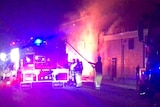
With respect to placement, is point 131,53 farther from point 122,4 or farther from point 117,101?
point 117,101

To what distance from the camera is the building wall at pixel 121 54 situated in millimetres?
25734

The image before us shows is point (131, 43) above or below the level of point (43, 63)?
above

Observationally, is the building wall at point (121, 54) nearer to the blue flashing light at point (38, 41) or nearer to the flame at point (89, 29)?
the flame at point (89, 29)

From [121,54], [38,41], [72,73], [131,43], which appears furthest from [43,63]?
[121,54]

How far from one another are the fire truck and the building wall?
5661 millimetres

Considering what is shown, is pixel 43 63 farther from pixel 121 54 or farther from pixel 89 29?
pixel 89 29

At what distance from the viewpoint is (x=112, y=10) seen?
3042 centimetres

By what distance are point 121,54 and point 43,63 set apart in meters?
8.35

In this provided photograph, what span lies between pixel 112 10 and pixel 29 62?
11.7 metres

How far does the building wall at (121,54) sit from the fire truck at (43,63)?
Result: 18.6 ft

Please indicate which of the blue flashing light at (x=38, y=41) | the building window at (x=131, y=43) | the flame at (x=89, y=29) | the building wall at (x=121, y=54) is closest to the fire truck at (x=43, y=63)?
the blue flashing light at (x=38, y=41)

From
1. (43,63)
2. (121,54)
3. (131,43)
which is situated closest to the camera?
(43,63)

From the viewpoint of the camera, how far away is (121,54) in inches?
1091

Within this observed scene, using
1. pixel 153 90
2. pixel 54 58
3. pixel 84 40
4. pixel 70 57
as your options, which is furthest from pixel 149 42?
pixel 84 40
